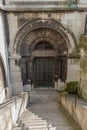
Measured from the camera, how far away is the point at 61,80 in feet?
32.5

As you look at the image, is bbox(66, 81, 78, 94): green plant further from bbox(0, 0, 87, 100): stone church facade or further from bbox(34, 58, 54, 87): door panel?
bbox(34, 58, 54, 87): door panel

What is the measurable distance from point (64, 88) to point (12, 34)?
432 centimetres

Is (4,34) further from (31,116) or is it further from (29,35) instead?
(31,116)

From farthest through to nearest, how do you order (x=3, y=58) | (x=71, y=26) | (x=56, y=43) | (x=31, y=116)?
(x=56, y=43) → (x=71, y=26) → (x=3, y=58) → (x=31, y=116)

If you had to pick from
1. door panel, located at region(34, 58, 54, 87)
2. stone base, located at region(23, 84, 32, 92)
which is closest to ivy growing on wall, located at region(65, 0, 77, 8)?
door panel, located at region(34, 58, 54, 87)

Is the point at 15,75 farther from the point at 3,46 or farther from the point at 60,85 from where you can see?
the point at 60,85

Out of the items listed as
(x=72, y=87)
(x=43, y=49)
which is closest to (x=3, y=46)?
(x=43, y=49)

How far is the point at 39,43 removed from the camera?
9672 millimetres

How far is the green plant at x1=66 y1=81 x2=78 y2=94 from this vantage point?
30.2ft

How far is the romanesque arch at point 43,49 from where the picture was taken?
29.0ft

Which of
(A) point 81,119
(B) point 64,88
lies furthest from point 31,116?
(B) point 64,88

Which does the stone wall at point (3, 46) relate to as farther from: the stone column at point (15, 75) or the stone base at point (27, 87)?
the stone base at point (27, 87)

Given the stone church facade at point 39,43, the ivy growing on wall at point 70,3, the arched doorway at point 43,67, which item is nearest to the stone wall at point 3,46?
the stone church facade at point 39,43

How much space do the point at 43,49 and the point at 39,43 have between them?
42cm
